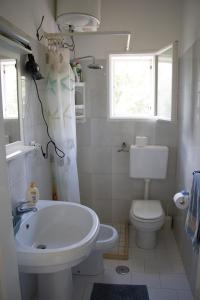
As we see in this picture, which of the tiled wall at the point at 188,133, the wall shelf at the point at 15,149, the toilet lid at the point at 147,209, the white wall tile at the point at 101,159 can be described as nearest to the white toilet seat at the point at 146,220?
the toilet lid at the point at 147,209

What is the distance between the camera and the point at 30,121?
1.93 meters

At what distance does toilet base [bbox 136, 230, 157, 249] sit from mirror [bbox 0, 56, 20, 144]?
1611 mm

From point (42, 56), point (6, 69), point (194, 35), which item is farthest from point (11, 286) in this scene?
point (194, 35)

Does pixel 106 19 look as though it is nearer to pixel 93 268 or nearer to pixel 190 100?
pixel 190 100

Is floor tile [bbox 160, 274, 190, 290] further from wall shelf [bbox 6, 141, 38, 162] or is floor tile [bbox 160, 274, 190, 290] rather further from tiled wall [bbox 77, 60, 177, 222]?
wall shelf [bbox 6, 141, 38, 162]

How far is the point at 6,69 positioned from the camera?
5.14 feet

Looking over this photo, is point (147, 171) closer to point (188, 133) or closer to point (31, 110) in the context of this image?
point (188, 133)

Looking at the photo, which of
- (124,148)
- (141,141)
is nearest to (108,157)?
(124,148)

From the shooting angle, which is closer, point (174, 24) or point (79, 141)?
point (174, 24)

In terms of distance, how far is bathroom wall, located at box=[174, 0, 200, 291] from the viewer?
6.64ft

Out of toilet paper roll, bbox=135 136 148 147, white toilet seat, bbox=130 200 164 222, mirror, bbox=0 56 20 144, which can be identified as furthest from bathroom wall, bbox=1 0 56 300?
toilet paper roll, bbox=135 136 148 147

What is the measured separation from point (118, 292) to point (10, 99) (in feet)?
5.40

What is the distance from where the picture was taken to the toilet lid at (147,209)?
8.11 feet

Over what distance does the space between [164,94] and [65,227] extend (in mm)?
1622
